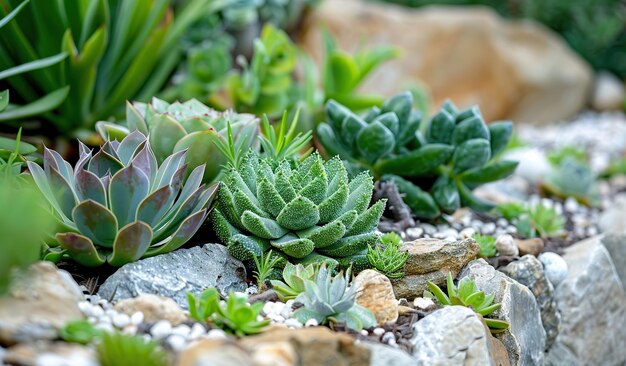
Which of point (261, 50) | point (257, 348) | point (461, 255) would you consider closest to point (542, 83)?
point (261, 50)

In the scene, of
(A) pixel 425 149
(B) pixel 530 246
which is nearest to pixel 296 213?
(A) pixel 425 149

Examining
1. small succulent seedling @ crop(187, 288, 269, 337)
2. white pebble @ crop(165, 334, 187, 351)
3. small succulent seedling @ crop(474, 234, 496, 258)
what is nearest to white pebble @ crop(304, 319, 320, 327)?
small succulent seedling @ crop(187, 288, 269, 337)

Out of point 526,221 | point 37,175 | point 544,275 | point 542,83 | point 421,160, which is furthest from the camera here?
point 542,83

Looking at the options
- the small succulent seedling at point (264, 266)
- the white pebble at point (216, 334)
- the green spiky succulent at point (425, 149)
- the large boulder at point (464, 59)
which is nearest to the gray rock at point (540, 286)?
the green spiky succulent at point (425, 149)

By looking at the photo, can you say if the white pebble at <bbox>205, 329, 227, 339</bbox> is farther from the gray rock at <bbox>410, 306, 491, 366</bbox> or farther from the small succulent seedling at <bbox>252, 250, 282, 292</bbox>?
the gray rock at <bbox>410, 306, 491, 366</bbox>

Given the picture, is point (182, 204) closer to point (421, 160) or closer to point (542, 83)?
point (421, 160)
